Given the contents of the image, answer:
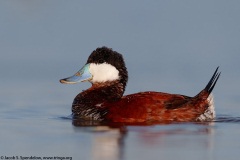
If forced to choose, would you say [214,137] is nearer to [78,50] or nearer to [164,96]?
[164,96]

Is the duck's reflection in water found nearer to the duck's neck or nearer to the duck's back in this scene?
the duck's back

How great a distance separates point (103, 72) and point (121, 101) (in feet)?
3.07

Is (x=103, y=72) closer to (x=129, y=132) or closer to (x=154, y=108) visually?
(x=154, y=108)

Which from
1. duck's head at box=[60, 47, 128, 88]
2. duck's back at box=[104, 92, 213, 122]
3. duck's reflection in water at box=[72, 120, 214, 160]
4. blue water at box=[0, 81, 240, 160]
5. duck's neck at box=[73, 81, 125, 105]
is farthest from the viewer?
duck's head at box=[60, 47, 128, 88]

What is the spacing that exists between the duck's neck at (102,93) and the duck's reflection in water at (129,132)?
0.64m

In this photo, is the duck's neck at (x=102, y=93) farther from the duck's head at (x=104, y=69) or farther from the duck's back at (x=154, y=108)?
the duck's back at (x=154, y=108)

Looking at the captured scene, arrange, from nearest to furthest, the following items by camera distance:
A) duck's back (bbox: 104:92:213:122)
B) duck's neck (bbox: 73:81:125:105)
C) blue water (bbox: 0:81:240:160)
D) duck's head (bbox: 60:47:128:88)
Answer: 1. blue water (bbox: 0:81:240:160)
2. duck's back (bbox: 104:92:213:122)
3. duck's neck (bbox: 73:81:125:105)
4. duck's head (bbox: 60:47:128:88)

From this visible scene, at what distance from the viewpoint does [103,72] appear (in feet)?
37.0

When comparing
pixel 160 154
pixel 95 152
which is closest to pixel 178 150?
pixel 160 154

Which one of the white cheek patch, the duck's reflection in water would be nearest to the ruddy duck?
the white cheek patch

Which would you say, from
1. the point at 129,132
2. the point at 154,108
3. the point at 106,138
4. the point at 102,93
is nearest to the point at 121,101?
the point at 154,108

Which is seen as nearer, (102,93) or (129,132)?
(129,132)

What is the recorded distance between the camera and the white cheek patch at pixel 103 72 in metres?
11.2

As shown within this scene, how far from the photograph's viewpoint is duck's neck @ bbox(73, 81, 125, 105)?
11031mm
